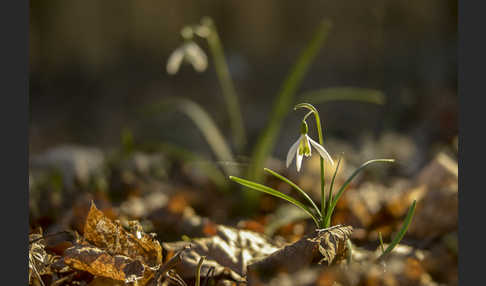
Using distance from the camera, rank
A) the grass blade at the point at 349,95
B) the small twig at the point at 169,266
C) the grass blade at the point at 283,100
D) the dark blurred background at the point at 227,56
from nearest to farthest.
A: the small twig at the point at 169,266 < the grass blade at the point at 283,100 < the grass blade at the point at 349,95 < the dark blurred background at the point at 227,56

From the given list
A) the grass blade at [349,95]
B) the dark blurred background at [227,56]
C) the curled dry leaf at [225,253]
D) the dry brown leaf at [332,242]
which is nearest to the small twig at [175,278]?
the curled dry leaf at [225,253]

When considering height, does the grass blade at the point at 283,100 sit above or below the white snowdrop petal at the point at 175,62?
below

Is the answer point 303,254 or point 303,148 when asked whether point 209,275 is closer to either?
point 303,254

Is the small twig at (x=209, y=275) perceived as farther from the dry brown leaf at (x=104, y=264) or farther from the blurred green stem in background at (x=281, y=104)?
the blurred green stem in background at (x=281, y=104)

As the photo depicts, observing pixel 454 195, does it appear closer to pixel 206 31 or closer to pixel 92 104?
pixel 206 31

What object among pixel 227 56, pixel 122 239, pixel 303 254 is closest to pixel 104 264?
pixel 122 239
